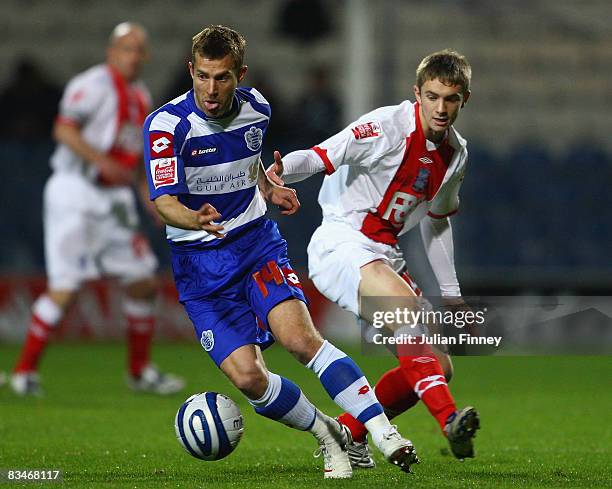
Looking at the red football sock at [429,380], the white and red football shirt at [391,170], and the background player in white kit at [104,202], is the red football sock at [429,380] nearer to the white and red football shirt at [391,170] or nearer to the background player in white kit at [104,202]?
the white and red football shirt at [391,170]

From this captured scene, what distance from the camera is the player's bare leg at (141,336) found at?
902 cm

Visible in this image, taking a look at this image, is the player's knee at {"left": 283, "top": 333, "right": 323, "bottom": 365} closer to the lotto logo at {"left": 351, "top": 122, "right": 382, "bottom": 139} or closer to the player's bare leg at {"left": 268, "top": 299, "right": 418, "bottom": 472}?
the player's bare leg at {"left": 268, "top": 299, "right": 418, "bottom": 472}

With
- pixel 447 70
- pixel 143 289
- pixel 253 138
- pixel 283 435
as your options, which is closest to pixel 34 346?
pixel 143 289

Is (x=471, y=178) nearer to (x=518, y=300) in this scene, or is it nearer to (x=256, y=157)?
(x=518, y=300)

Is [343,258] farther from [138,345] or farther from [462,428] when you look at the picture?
[138,345]

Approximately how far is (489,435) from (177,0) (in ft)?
36.7

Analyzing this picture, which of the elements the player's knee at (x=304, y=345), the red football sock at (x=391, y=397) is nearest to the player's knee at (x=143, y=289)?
the red football sock at (x=391, y=397)

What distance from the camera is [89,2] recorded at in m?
16.6

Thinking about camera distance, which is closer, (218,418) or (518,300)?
(218,418)

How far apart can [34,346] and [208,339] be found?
152 inches

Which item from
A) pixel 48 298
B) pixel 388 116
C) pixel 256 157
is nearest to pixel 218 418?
pixel 256 157

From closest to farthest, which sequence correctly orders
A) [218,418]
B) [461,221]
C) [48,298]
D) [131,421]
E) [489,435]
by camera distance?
1. [218,418]
2. [489,435]
3. [131,421]
4. [48,298]
5. [461,221]

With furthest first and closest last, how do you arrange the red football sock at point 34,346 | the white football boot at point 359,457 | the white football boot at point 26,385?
the red football sock at point 34,346
the white football boot at point 26,385
the white football boot at point 359,457

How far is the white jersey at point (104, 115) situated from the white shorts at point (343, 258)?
140 inches
